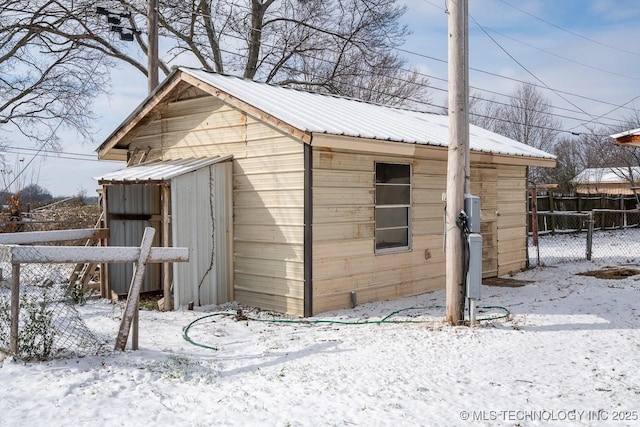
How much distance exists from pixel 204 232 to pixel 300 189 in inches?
66.7

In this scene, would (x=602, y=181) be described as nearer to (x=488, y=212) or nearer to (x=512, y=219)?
(x=512, y=219)

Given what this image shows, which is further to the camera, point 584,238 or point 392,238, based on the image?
point 584,238

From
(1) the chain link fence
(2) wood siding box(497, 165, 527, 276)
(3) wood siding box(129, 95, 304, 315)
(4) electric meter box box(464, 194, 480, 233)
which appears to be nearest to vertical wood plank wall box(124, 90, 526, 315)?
(3) wood siding box(129, 95, 304, 315)

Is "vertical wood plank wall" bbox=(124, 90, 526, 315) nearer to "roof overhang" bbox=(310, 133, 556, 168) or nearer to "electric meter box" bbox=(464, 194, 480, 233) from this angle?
"roof overhang" bbox=(310, 133, 556, 168)

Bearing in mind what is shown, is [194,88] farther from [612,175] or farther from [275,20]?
[612,175]

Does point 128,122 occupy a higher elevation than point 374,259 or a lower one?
higher

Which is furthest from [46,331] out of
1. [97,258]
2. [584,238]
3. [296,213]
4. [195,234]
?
[584,238]

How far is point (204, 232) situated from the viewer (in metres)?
8.25

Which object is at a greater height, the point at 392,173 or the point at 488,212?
the point at 392,173

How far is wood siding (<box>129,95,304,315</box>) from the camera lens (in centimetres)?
776

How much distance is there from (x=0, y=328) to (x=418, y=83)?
1037 inches

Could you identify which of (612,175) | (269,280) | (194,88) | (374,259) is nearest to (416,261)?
(374,259)

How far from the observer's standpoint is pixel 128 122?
9.74m

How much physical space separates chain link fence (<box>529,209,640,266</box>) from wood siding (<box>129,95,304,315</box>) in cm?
719
